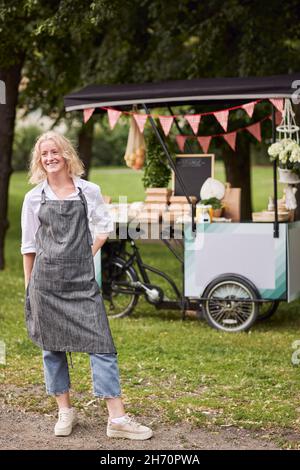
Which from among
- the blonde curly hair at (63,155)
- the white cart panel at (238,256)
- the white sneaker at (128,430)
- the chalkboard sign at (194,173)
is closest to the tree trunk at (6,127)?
the chalkboard sign at (194,173)

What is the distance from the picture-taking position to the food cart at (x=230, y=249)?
362 inches

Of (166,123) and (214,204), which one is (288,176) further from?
(166,123)

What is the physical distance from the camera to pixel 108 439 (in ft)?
18.5

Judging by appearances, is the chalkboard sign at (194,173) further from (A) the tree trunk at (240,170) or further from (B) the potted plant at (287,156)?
(A) the tree trunk at (240,170)

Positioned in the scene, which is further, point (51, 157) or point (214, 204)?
point (214, 204)

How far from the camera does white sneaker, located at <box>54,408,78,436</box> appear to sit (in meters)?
5.75

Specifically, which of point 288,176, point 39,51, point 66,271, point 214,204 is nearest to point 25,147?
point 39,51

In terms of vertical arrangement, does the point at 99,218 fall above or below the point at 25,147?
below

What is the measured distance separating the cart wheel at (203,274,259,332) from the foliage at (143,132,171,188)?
5.20ft

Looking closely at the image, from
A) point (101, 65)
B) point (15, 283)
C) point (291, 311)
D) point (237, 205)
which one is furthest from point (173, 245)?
point (101, 65)

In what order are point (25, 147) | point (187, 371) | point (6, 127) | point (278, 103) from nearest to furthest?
1. point (187, 371)
2. point (278, 103)
3. point (6, 127)
4. point (25, 147)

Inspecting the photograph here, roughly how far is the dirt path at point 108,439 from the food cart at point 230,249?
3.47m

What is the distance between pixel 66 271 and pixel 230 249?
4.07m
